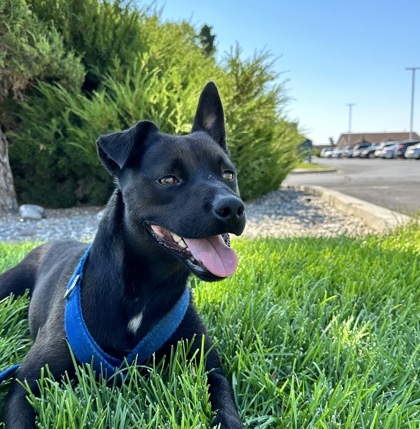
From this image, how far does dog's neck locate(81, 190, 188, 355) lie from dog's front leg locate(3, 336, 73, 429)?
0.15m

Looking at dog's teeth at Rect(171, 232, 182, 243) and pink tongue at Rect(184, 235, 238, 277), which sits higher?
dog's teeth at Rect(171, 232, 182, 243)

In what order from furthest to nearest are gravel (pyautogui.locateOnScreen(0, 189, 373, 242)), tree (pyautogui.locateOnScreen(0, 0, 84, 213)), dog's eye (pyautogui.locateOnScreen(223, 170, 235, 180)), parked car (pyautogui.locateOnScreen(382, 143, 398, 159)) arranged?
parked car (pyautogui.locateOnScreen(382, 143, 398, 159)) < tree (pyautogui.locateOnScreen(0, 0, 84, 213)) < gravel (pyautogui.locateOnScreen(0, 189, 373, 242)) < dog's eye (pyautogui.locateOnScreen(223, 170, 235, 180))

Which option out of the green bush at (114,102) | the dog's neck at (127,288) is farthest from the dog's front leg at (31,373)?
the green bush at (114,102)

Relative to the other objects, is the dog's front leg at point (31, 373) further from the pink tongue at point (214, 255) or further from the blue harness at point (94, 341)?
the pink tongue at point (214, 255)

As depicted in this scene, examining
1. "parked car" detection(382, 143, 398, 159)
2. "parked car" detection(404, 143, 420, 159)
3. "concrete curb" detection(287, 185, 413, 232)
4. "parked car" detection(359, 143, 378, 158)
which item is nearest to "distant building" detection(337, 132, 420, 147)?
"parked car" detection(359, 143, 378, 158)

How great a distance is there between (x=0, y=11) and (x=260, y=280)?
6.09 metres

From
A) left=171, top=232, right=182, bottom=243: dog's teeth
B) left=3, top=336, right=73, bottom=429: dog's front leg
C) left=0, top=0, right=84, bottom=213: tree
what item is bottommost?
left=3, top=336, right=73, bottom=429: dog's front leg

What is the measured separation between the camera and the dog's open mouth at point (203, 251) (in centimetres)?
172

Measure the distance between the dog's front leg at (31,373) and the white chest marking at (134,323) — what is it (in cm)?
26

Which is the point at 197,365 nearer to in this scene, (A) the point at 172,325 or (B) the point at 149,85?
(A) the point at 172,325

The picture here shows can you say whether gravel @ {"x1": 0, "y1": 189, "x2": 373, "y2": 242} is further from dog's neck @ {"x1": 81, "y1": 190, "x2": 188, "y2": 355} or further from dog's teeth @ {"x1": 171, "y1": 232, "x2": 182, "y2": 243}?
dog's teeth @ {"x1": 171, "y1": 232, "x2": 182, "y2": 243}

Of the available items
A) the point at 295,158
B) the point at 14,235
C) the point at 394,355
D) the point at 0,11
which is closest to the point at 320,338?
the point at 394,355

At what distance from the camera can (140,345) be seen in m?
1.90

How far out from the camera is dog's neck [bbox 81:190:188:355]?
188 cm
